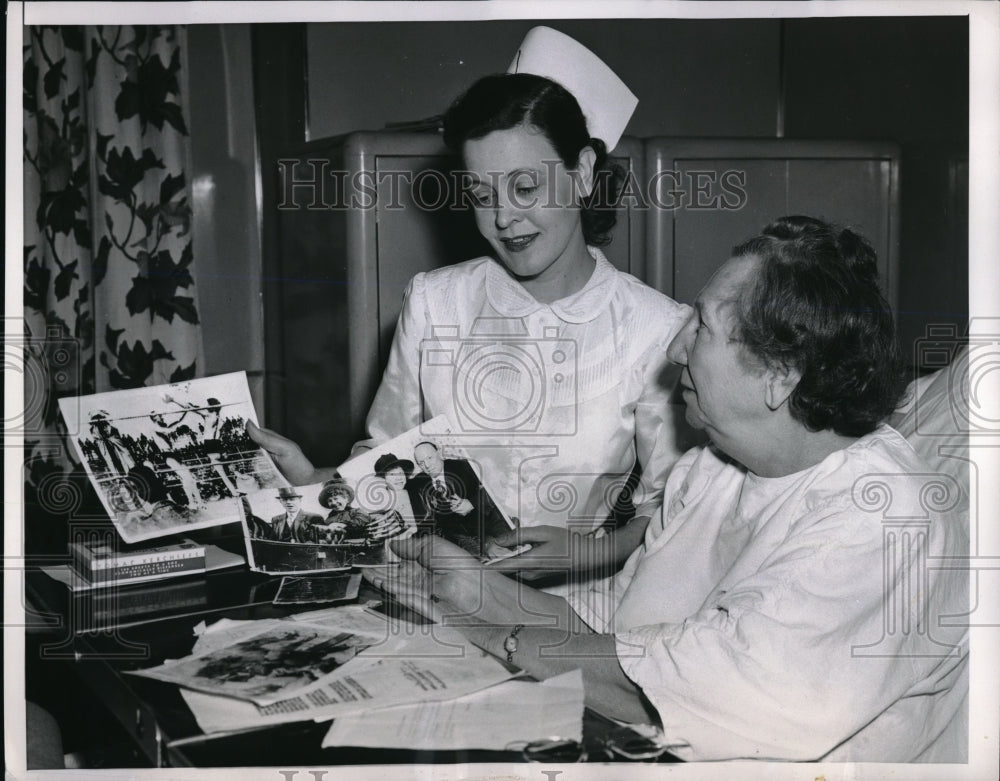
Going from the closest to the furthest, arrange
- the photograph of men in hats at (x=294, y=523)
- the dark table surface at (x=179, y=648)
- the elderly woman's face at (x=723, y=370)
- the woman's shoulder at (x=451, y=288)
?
the dark table surface at (x=179, y=648) < the elderly woman's face at (x=723, y=370) < the photograph of men in hats at (x=294, y=523) < the woman's shoulder at (x=451, y=288)

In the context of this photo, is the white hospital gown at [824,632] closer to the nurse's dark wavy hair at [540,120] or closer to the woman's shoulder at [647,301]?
the woman's shoulder at [647,301]

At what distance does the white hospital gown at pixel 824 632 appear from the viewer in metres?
1.11

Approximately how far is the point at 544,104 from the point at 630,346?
0.44 meters

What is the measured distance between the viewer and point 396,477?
1.48 metres

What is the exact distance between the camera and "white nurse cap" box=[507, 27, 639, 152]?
58.8 inches

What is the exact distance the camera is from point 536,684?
111cm

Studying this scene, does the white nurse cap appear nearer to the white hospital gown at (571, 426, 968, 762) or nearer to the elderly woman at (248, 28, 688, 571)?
the elderly woman at (248, 28, 688, 571)

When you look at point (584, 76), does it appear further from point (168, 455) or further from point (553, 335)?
point (168, 455)

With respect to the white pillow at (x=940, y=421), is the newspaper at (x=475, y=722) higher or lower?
lower

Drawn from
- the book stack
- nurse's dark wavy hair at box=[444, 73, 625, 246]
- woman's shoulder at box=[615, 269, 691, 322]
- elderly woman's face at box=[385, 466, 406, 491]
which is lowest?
the book stack

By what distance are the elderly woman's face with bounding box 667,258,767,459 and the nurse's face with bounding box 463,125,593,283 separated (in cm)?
40

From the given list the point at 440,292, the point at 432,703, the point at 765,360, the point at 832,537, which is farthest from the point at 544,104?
the point at 432,703

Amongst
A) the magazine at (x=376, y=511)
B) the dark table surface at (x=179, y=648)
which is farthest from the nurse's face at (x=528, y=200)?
the dark table surface at (x=179, y=648)

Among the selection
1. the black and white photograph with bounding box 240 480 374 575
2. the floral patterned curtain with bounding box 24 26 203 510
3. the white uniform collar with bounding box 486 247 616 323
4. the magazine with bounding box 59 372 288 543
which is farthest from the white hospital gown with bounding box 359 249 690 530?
the floral patterned curtain with bounding box 24 26 203 510
